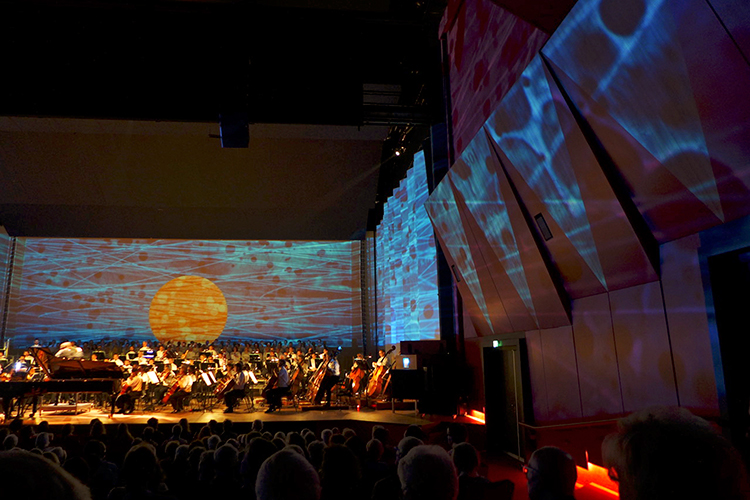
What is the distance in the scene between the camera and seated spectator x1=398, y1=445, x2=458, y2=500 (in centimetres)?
164

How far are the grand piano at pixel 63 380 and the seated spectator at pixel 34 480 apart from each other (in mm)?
9729

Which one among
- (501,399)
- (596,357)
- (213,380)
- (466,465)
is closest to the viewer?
(466,465)

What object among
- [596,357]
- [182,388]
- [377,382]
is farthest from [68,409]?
[596,357]

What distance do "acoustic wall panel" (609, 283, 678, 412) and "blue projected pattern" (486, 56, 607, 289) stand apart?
→ 37 centimetres

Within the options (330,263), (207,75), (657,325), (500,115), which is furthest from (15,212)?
(657,325)

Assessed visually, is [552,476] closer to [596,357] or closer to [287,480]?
[287,480]

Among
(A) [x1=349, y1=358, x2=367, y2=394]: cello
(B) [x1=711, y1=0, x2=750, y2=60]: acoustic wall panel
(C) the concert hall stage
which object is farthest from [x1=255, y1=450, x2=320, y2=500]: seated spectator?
(A) [x1=349, y1=358, x2=367, y2=394]: cello

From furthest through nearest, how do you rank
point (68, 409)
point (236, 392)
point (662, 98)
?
point (68, 409) < point (236, 392) < point (662, 98)

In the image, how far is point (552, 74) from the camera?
4.30 metres

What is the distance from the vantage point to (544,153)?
4.91 m

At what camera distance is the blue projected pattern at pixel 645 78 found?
311 cm

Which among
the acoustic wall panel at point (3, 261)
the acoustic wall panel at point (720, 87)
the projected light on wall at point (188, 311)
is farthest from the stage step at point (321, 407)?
the acoustic wall panel at point (3, 261)

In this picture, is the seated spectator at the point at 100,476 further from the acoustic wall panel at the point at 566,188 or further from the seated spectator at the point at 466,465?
the acoustic wall panel at the point at 566,188

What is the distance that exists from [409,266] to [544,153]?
305 inches
